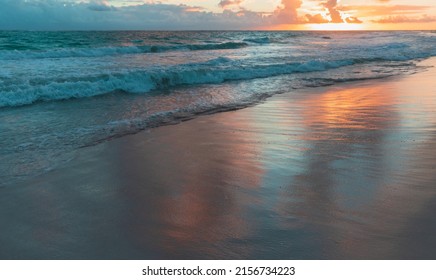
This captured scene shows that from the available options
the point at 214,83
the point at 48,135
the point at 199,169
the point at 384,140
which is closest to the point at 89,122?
the point at 48,135

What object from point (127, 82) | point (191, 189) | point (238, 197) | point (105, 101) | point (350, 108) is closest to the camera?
point (238, 197)

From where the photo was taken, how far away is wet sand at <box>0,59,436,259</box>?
3.23m

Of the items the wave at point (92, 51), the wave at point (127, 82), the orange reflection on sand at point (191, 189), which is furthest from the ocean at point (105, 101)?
the wave at point (92, 51)

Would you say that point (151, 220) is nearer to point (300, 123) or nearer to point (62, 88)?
point (300, 123)

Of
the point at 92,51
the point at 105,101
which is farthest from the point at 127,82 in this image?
the point at 92,51

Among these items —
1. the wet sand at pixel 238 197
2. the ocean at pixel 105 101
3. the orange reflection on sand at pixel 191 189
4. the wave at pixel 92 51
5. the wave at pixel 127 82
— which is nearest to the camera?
the wet sand at pixel 238 197

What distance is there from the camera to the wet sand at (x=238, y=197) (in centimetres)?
323

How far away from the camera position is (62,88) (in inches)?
460

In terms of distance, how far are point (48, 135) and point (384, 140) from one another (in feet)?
19.2

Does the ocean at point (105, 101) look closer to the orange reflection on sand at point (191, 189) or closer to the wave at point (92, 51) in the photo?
the orange reflection on sand at point (191, 189)

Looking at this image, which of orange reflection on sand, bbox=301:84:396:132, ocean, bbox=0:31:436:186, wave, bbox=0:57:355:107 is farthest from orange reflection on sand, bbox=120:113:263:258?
wave, bbox=0:57:355:107

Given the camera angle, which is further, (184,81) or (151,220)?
(184,81)

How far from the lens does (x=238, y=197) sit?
4195mm

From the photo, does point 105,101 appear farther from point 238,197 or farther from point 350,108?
point 238,197
